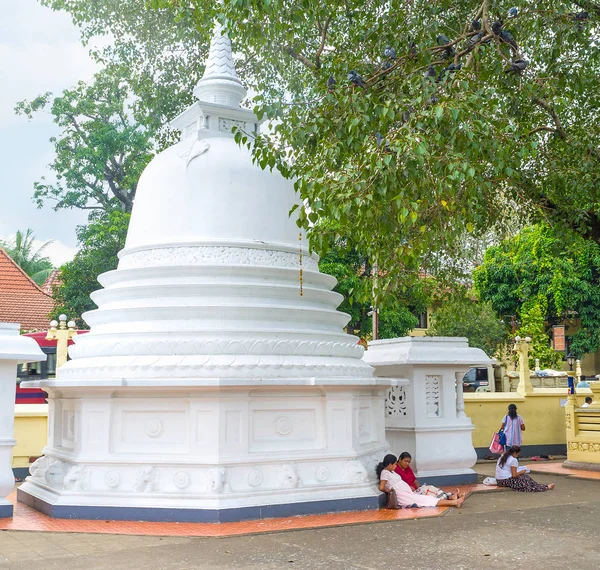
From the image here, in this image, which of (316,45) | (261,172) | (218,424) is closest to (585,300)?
(316,45)

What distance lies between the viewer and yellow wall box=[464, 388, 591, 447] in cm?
1642

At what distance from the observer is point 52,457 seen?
1030cm

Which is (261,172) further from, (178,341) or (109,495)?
(109,495)

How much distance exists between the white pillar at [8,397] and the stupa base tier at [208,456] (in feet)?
1.62

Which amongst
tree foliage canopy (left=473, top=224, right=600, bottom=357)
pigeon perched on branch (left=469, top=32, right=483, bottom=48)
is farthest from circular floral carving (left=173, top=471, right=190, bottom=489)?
tree foliage canopy (left=473, top=224, right=600, bottom=357)

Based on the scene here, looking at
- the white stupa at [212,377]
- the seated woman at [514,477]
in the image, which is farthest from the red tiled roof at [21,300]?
the seated woman at [514,477]

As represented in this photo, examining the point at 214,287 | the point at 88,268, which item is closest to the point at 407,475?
the point at 214,287

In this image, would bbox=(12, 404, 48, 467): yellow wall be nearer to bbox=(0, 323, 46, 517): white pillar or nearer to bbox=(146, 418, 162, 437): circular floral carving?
bbox=(0, 323, 46, 517): white pillar

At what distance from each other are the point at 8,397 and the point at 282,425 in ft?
10.9

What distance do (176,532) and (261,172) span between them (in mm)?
5290

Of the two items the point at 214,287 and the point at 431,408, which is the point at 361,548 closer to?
the point at 214,287

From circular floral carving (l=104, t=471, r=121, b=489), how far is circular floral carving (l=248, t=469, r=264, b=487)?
1.54m

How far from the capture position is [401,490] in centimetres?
990

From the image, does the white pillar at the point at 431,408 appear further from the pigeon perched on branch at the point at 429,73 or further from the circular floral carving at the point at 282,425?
the pigeon perched on branch at the point at 429,73
